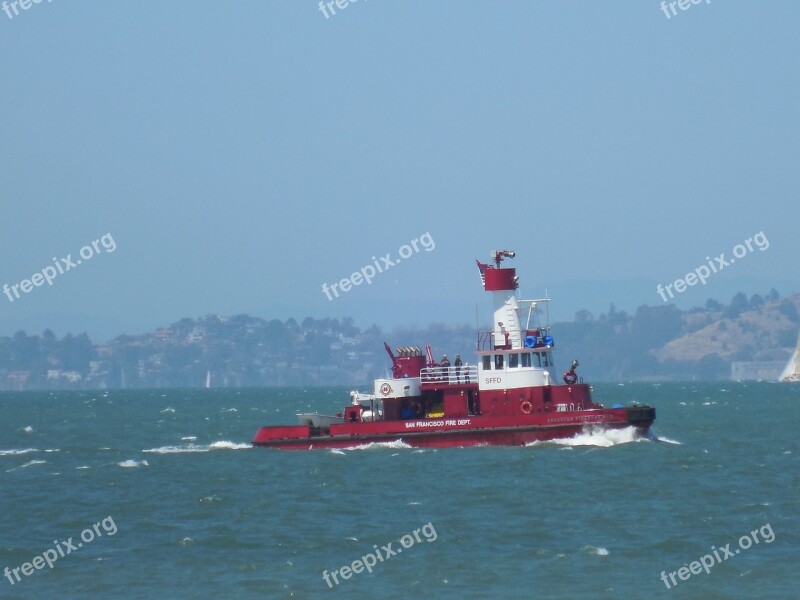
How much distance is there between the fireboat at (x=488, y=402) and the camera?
5175cm

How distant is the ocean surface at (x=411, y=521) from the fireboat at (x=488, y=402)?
2.83ft

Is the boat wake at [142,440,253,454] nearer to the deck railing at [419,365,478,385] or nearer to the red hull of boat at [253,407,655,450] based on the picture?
the red hull of boat at [253,407,655,450]

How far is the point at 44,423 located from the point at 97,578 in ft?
216

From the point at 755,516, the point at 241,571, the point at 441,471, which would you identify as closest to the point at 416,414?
the point at 441,471

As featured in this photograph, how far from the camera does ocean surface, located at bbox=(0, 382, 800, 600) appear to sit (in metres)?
28.4

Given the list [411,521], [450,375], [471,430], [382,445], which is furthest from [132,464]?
[411,521]

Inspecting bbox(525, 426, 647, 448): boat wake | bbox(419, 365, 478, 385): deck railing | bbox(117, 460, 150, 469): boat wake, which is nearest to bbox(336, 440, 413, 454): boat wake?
bbox(419, 365, 478, 385): deck railing

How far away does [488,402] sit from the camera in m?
52.5

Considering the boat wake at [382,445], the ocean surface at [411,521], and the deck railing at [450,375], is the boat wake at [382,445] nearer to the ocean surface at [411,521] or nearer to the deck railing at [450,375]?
the ocean surface at [411,521]

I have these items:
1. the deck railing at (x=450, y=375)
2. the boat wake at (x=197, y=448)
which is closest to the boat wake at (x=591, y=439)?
the deck railing at (x=450, y=375)

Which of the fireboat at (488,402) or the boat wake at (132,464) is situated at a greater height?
the fireboat at (488,402)

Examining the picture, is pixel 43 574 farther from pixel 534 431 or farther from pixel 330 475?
pixel 534 431

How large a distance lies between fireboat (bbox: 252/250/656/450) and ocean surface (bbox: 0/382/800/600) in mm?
861

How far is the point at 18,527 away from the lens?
35.8 meters
